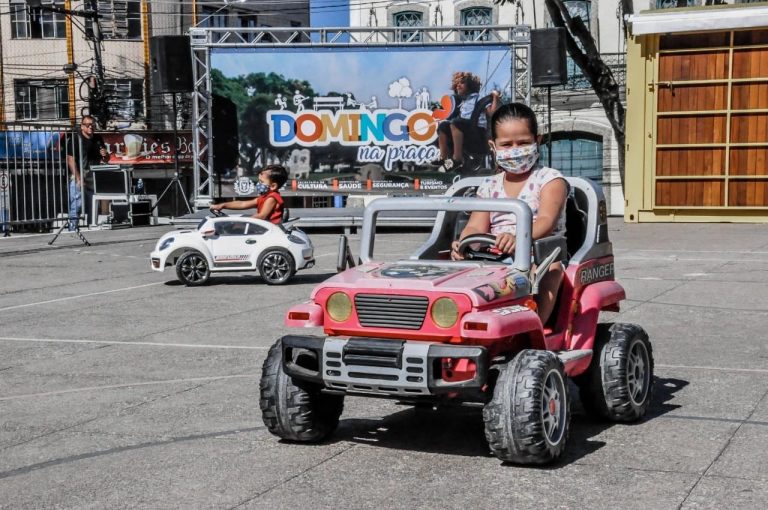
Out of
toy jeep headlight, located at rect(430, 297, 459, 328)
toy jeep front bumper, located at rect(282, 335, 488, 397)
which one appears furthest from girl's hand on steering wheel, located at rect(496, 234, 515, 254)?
toy jeep front bumper, located at rect(282, 335, 488, 397)

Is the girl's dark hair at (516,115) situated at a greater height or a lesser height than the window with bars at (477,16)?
lesser

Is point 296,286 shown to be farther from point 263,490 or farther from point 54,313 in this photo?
point 263,490

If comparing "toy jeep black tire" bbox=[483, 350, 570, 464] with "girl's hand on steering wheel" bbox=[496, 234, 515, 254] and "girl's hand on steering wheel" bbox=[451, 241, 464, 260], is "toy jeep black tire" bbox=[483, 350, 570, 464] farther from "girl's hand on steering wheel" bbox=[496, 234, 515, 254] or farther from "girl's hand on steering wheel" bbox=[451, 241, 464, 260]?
"girl's hand on steering wheel" bbox=[451, 241, 464, 260]

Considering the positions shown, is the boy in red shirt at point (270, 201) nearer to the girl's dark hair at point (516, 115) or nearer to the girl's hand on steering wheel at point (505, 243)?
the girl's dark hair at point (516, 115)

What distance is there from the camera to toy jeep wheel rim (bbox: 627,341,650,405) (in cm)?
693

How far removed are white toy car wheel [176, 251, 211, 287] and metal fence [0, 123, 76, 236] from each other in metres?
10.8

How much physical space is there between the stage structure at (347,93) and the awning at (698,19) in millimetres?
2710

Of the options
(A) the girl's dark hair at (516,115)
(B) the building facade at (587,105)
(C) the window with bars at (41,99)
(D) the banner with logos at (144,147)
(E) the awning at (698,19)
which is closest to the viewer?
(A) the girl's dark hair at (516,115)

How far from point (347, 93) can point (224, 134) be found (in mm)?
3190

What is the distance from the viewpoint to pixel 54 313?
1301 centimetres

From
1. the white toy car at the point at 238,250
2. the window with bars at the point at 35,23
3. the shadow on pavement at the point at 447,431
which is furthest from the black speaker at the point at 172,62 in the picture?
the shadow on pavement at the point at 447,431

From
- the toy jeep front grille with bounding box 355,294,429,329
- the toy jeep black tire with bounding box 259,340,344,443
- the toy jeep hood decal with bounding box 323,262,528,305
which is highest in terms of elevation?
the toy jeep hood decal with bounding box 323,262,528,305

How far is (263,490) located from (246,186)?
23295 mm

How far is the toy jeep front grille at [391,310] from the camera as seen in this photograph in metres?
5.95
